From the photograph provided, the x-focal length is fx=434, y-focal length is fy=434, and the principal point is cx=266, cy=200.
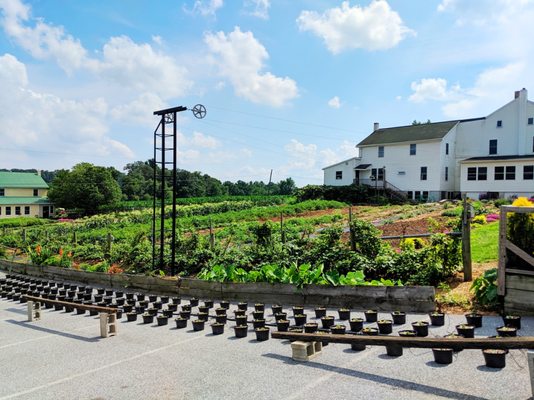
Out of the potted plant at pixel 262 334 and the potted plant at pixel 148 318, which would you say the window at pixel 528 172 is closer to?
the potted plant at pixel 262 334

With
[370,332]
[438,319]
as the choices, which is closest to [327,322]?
[370,332]

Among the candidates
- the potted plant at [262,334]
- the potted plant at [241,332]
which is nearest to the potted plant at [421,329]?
the potted plant at [262,334]

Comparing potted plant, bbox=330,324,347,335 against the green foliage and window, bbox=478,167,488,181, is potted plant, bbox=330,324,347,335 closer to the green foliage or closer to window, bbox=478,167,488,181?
the green foliage

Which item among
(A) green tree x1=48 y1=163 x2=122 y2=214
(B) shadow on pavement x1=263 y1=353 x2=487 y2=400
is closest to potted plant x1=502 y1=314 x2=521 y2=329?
(B) shadow on pavement x1=263 y1=353 x2=487 y2=400

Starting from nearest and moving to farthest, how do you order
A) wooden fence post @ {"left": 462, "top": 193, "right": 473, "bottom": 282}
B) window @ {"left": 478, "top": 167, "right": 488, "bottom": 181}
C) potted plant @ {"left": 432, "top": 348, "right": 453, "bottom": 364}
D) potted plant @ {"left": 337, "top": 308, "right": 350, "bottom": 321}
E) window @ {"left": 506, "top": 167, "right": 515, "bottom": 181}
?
potted plant @ {"left": 432, "top": 348, "right": 453, "bottom": 364}
potted plant @ {"left": 337, "top": 308, "right": 350, "bottom": 321}
wooden fence post @ {"left": 462, "top": 193, "right": 473, "bottom": 282}
window @ {"left": 506, "top": 167, "right": 515, "bottom": 181}
window @ {"left": 478, "top": 167, "right": 488, "bottom": 181}

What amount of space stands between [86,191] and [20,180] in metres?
12.6

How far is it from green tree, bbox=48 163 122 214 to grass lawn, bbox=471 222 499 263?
54.5 meters

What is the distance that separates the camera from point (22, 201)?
60750 mm

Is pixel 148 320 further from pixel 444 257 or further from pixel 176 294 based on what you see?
pixel 444 257

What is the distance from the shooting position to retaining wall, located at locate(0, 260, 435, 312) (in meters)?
7.64

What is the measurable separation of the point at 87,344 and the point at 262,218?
2548 centimetres

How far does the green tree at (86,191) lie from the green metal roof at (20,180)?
4015 mm

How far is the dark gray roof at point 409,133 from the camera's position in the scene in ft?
132

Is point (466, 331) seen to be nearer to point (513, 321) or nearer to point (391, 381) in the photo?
point (513, 321)
